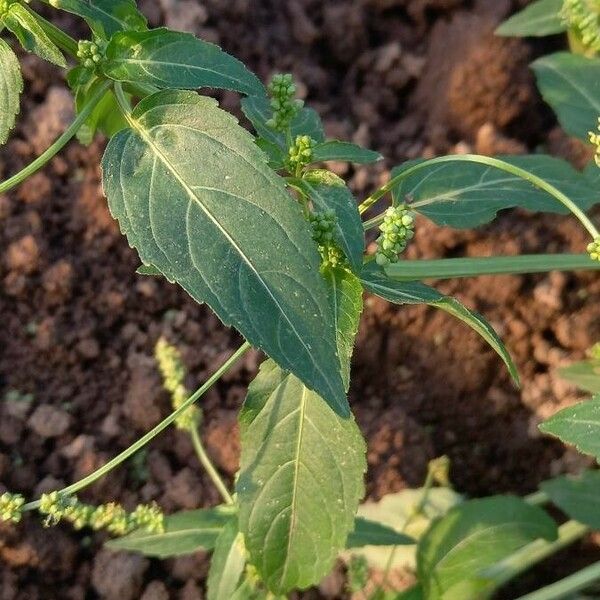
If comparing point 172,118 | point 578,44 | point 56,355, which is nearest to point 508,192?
point 172,118

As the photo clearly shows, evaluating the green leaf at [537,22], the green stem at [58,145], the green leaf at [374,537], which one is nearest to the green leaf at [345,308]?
the green stem at [58,145]

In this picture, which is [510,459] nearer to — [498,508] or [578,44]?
[498,508]

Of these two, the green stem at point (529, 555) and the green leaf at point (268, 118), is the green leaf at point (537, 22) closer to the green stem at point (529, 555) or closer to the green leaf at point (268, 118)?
the green leaf at point (268, 118)

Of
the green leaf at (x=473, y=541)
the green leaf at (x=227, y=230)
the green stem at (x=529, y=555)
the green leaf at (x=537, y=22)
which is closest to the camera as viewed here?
the green leaf at (x=227, y=230)

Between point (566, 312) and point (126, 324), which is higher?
point (126, 324)

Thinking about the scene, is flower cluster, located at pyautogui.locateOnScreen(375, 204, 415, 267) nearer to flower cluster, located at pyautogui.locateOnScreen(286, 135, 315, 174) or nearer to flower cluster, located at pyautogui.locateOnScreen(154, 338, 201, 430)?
flower cluster, located at pyautogui.locateOnScreen(286, 135, 315, 174)

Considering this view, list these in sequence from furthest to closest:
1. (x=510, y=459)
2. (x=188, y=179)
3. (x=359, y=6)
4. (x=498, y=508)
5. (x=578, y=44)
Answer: (x=359, y=6) < (x=578, y=44) < (x=510, y=459) < (x=498, y=508) < (x=188, y=179)

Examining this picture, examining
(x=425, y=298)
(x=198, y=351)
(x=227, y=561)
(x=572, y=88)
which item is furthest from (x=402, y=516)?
(x=572, y=88)
